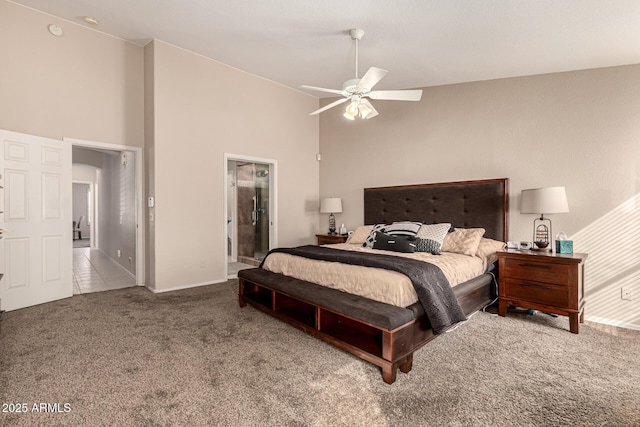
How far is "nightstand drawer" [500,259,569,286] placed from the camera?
2889mm

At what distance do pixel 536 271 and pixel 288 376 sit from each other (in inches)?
101

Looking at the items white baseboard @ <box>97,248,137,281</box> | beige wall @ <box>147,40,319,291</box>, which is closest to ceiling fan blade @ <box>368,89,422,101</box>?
beige wall @ <box>147,40,319,291</box>

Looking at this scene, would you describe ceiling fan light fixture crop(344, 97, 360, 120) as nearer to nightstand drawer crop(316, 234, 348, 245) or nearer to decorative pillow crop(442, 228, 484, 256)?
decorative pillow crop(442, 228, 484, 256)

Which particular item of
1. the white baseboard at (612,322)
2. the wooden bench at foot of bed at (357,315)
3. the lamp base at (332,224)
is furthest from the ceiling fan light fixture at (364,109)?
the white baseboard at (612,322)

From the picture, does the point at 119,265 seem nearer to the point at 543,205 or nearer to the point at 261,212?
the point at 261,212

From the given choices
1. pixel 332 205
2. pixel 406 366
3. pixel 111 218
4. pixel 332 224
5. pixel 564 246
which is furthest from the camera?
pixel 111 218

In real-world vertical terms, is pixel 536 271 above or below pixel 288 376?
above

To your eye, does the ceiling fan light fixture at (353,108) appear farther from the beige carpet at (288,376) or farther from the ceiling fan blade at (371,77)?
the beige carpet at (288,376)

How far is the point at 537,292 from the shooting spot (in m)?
3.02

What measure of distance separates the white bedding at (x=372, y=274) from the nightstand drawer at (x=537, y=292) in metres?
0.32

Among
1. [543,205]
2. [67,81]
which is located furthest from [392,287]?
[67,81]

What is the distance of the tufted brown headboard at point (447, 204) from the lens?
3.72 m

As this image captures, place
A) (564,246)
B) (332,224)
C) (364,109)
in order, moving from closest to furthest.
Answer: (364,109), (564,246), (332,224)

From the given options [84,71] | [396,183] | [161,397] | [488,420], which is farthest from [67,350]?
[396,183]
